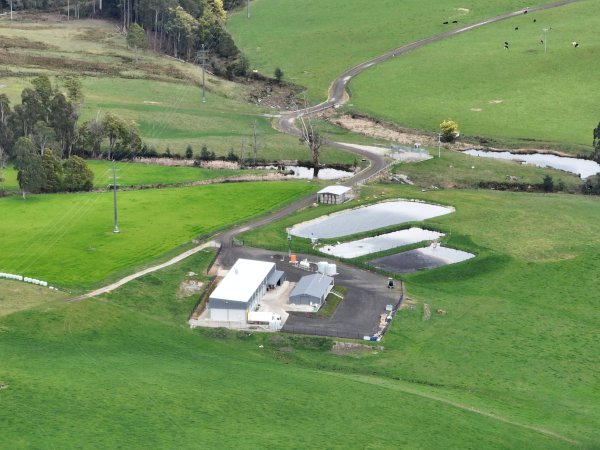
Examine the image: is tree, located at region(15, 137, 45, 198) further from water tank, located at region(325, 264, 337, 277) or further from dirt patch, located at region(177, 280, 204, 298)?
water tank, located at region(325, 264, 337, 277)

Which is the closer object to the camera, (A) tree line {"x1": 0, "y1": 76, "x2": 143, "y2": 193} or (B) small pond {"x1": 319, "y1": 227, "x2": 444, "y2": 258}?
(B) small pond {"x1": 319, "y1": 227, "x2": 444, "y2": 258}

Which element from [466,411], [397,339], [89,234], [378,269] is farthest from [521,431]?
[89,234]

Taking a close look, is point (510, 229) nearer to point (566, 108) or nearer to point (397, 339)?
point (397, 339)

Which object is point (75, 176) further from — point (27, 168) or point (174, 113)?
point (174, 113)

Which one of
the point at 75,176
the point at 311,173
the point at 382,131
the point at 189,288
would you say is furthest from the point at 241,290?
the point at 382,131

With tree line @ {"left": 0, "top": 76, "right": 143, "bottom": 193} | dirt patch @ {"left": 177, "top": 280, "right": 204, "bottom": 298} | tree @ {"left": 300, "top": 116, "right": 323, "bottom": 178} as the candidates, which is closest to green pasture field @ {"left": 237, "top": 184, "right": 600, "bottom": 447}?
dirt patch @ {"left": 177, "top": 280, "right": 204, "bottom": 298}

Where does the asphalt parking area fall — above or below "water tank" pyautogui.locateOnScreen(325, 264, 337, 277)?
below
